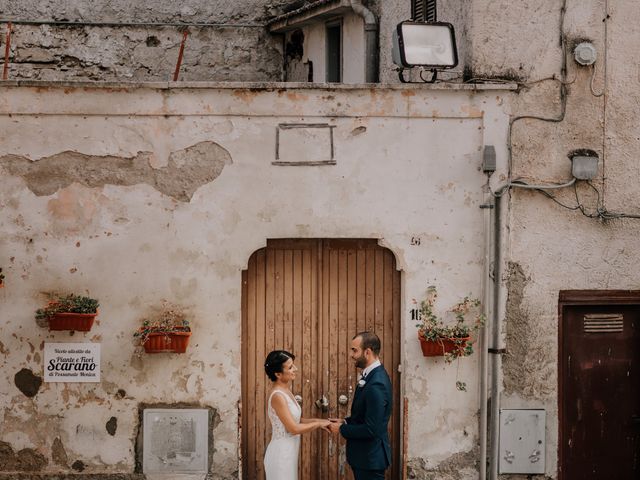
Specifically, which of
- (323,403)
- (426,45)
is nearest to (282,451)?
(323,403)

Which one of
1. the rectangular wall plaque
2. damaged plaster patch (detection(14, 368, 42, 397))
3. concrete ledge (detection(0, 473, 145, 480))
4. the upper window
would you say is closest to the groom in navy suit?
the rectangular wall plaque

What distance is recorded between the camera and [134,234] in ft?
30.3

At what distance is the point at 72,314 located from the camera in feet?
29.4

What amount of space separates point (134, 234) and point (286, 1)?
5.58 m

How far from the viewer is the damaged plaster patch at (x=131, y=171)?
30.0 ft

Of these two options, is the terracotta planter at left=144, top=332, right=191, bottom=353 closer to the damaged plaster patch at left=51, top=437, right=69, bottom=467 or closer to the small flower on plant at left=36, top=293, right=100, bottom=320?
the small flower on plant at left=36, top=293, right=100, bottom=320

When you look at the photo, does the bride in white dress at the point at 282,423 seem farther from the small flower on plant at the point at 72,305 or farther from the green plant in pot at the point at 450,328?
the small flower on plant at the point at 72,305

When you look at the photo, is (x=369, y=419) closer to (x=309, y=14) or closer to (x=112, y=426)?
(x=112, y=426)

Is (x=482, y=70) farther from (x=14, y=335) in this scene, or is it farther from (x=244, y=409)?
(x=14, y=335)

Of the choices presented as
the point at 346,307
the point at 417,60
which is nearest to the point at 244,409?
the point at 346,307

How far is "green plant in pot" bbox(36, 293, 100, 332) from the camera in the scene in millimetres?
8977

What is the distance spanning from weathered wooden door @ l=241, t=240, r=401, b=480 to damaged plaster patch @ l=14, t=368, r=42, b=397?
1.98 m

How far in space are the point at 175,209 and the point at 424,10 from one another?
3.77 metres

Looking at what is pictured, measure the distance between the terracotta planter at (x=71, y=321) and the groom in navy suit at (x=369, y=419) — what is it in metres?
2.62
